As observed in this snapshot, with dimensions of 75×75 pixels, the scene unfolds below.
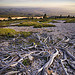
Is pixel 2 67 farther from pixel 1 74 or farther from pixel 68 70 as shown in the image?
pixel 68 70

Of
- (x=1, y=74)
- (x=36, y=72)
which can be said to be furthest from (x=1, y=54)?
(x=36, y=72)

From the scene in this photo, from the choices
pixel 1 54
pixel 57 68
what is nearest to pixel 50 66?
pixel 57 68

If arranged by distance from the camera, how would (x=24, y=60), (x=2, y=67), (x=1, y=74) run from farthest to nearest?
1. (x=24, y=60)
2. (x=2, y=67)
3. (x=1, y=74)

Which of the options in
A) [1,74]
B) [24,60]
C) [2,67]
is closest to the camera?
[1,74]

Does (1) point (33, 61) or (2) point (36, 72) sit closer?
(2) point (36, 72)

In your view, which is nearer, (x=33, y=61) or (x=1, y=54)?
(x=33, y=61)

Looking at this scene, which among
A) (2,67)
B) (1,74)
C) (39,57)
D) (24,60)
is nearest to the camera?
(1,74)

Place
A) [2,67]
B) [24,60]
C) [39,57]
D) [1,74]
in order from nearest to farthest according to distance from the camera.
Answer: [1,74] < [2,67] < [24,60] < [39,57]

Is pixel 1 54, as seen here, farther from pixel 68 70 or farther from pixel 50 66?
pixel 68 70
